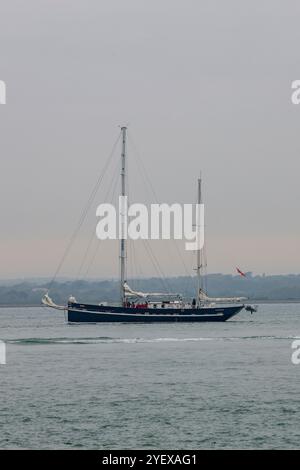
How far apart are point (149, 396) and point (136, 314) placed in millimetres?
82712

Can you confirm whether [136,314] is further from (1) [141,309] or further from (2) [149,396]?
(2) [149,396]

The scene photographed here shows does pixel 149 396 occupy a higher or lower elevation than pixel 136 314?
lower

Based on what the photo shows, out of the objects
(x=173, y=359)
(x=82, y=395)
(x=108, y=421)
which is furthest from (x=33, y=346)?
(x=108, y=421)

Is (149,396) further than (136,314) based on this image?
No

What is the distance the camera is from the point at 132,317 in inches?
5782

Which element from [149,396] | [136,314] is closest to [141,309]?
[136,314]

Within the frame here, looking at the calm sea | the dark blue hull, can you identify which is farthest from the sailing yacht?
the calm sea

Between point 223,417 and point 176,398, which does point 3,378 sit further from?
point 223,417

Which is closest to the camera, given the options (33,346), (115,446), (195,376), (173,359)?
(115,446)

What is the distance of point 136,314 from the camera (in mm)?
Result: 146750

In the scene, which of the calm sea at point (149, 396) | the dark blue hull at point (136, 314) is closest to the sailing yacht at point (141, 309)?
the dark blue hull at point (136, 314)

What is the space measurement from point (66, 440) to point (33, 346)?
192ft
